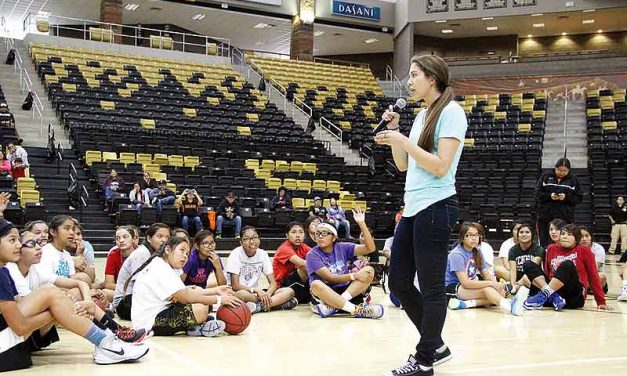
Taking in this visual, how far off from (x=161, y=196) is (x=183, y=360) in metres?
9.64

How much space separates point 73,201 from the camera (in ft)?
43.2

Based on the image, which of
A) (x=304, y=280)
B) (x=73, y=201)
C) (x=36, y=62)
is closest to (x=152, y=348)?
(x=304, y=280)

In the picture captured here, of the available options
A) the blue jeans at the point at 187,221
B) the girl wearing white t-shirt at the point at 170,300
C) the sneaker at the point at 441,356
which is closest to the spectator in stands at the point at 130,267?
the girl wearing white t-shirt at the point at 170,300

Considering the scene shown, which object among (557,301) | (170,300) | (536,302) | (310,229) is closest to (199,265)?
(170,300)

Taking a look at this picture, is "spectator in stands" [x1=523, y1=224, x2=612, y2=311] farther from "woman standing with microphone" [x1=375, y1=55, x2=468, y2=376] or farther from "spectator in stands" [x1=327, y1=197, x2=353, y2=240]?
"spectator in stands" [x1=327, y1=197, x2=353, y2=240]

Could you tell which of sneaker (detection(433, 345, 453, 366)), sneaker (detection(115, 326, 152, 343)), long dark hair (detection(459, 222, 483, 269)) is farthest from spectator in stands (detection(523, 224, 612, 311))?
sneaker (detection(115, 326, 152, 343))

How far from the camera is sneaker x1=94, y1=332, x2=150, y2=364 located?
12.3 feet

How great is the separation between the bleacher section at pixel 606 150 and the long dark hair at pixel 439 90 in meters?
13.7

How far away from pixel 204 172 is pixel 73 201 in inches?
130

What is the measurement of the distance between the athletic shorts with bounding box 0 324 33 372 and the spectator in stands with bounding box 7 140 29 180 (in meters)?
10.2

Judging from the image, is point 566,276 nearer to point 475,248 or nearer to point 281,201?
point 475,248

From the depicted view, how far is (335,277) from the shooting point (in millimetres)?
5934

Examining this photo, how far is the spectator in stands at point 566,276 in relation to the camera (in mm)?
6445

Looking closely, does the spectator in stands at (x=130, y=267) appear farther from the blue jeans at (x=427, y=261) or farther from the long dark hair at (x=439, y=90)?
the long dark hair at (x=439, y=90)
